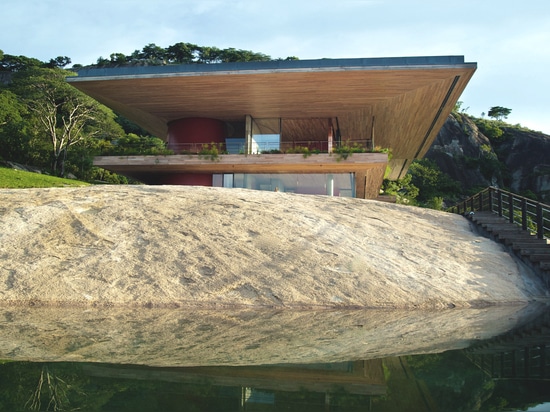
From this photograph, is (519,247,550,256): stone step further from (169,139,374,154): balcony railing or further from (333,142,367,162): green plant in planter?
(169,139,374,154): balcony railing

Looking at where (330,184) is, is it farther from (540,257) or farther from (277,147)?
(540,257)

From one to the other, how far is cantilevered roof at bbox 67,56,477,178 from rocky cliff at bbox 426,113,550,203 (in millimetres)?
39475

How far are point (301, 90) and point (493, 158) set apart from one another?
53834 mm

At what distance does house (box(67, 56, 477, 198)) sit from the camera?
24.4 m

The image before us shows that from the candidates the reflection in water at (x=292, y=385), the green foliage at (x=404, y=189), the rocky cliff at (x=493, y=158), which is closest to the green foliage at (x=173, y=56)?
the rocky cliff at (x=493, y=158)

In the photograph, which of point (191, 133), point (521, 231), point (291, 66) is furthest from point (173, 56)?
point (521, 231)

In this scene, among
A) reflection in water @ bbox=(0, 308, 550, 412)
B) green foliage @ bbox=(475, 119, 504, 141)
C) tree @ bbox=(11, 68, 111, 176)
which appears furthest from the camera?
green foliage @ bbox=(475, 119, 504, 141)

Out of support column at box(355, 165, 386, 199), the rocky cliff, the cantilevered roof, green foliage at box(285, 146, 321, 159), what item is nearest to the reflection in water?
the cantilevered roof

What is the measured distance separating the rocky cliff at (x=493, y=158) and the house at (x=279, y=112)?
130 feet

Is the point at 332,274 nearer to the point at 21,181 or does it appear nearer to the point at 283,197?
the point at 283,197

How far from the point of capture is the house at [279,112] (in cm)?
2442

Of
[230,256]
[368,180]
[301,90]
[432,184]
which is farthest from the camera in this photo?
[432,184]

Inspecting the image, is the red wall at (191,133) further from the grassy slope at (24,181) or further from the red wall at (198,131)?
the grassy slope at (24,181)

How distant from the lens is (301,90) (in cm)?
2631
